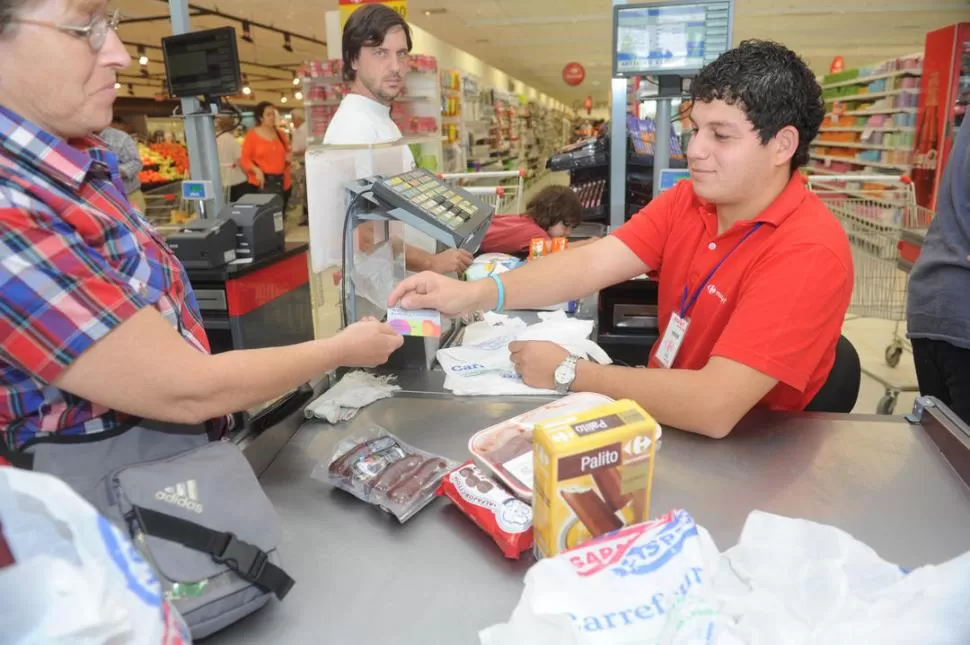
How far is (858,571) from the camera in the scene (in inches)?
34.0

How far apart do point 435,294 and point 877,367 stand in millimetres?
4280

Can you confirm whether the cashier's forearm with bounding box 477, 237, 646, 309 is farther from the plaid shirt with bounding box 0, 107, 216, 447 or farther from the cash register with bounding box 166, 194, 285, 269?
the cash register with bounding box 166, 194, 285, 269

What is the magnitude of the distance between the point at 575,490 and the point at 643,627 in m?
0.19

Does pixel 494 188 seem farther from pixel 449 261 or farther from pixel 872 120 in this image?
pixel 872 120

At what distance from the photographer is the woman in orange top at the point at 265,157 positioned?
31.4 ft

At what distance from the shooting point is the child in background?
10.9 feet

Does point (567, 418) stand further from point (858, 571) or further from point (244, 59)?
point (244, 59)

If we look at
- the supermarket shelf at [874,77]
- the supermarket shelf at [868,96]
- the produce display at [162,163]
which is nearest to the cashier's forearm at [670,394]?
the supermarket shelf at [868,96]

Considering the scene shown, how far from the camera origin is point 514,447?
127 centimetres

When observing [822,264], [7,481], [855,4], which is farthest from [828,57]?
[7,481]

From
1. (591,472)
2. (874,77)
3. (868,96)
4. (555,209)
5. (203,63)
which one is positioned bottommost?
(591,472)

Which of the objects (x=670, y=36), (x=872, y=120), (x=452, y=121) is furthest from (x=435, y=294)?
(x=872, y=120)

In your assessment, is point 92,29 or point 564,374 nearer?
point 92,29

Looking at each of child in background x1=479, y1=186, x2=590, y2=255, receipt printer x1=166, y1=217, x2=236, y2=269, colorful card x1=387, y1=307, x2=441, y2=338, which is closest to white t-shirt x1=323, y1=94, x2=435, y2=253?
child in background x1=479, y1=186, x2=590, y2=255
